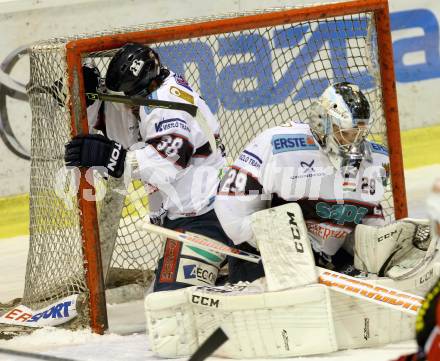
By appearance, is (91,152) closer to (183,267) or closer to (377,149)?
(183,267)

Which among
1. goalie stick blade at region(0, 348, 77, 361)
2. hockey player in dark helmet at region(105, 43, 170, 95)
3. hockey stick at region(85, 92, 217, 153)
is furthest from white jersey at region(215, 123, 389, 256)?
goalie stick blade at region(0, 348, 77, 361)

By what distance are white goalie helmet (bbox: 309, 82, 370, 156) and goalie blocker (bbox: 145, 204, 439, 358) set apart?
0.92ft

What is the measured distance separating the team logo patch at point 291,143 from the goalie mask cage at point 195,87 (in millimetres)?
622

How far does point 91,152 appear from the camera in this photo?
405 centimetres

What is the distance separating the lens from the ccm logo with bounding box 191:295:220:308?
12.3ft

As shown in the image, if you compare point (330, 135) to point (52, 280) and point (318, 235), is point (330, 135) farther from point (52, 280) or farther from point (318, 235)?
point (52, 280)

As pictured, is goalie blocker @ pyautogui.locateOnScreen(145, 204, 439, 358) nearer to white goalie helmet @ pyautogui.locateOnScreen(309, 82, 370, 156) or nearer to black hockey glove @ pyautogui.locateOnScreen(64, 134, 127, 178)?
white goalie helmet @ pyautogui.locateOnScreen(309, 82, 370, 156)

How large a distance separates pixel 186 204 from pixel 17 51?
223 cm

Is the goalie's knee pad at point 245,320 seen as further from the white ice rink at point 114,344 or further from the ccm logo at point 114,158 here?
the ccm logo at point 114,158

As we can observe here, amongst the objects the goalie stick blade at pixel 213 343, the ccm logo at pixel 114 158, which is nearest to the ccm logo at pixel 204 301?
the ccm logo at pixel 114 158

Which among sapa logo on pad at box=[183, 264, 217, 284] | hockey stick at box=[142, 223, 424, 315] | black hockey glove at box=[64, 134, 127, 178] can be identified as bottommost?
hockey stick at box=[142, 223, 424, 315]

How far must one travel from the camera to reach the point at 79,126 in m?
4.11

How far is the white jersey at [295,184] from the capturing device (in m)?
3.90

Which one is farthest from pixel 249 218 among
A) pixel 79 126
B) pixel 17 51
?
pixel 17 51
